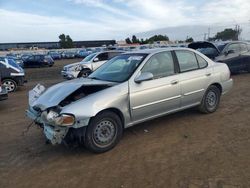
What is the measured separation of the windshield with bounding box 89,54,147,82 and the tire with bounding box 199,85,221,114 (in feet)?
6.38

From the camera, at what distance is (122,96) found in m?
5.28

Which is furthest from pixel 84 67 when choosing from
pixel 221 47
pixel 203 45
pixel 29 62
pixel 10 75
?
pixel 29 62

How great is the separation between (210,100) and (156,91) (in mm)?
1981

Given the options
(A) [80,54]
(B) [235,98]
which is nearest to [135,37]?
(A) [80,54]

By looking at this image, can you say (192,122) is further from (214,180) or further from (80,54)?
(80,54)

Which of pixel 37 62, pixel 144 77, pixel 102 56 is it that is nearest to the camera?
pixel 144 77

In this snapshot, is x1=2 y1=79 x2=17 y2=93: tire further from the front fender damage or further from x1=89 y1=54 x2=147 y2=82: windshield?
the front fender damage

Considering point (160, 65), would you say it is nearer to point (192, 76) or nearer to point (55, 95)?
point (192, 76)

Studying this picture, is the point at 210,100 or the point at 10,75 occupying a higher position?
the point at 10,75

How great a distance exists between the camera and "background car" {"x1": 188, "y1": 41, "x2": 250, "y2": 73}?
13680mm

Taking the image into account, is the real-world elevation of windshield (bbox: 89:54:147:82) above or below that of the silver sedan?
above

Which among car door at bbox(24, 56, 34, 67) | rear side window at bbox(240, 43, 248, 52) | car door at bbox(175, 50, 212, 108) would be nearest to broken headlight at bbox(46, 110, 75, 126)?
car door at bbox(175, 50, 212, 108)

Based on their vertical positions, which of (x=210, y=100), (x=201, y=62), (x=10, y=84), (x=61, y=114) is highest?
(x=201, y=62)

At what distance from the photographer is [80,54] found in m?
62.0
